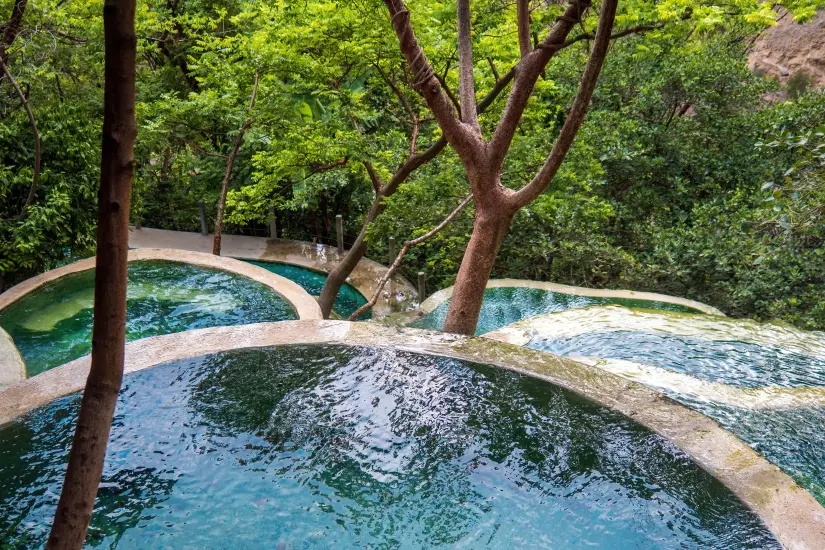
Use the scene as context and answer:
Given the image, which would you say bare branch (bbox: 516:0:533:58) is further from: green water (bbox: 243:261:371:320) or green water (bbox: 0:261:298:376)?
green water (bbox: 243:261:371:320)

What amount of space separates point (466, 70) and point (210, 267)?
4.63 m

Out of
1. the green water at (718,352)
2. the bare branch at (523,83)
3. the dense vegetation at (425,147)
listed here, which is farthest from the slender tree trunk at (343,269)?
the bare branch at (523,83)

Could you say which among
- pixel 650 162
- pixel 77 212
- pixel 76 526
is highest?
pixel 650 162

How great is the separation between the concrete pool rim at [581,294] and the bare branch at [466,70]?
11.0 feet

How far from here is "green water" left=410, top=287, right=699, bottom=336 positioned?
878 centimetres

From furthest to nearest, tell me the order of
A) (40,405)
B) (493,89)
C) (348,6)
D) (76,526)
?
(493,89) < (348,6) < (40,405) < (76,526)

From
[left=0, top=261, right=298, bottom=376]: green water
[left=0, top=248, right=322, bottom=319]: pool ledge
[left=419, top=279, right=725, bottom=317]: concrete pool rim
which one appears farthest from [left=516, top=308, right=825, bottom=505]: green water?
[left=0, top=261, right=298, bottom=376]: green water

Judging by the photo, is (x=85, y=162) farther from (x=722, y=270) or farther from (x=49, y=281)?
(x=722, y=270)

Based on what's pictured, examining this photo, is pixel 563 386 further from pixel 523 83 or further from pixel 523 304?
pixel 523 304

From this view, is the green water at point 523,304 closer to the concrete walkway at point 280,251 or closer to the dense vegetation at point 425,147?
the dense vegetation at point 425,147

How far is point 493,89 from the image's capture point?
8234mm

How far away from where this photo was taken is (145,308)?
738 centimetres

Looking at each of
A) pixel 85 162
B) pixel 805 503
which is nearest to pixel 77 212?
pixel 85 162

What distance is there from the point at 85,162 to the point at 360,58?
4179mm
